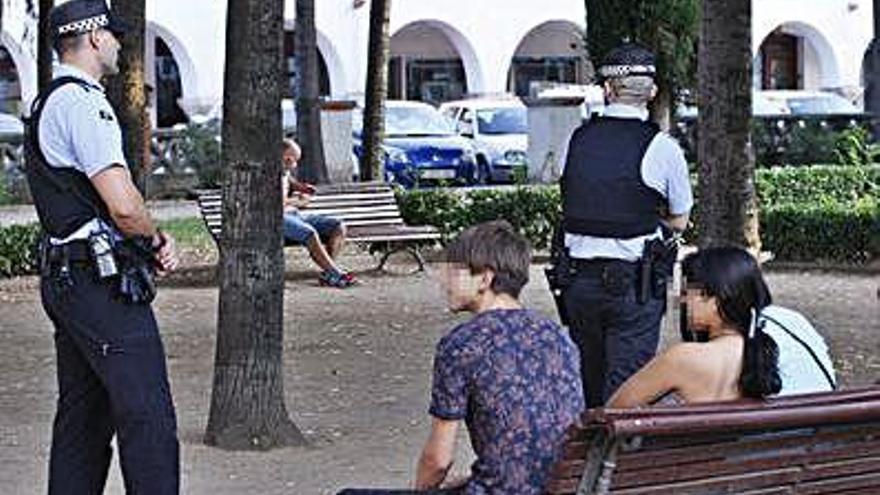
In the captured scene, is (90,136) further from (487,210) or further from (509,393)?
(487,210)

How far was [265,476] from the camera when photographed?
8.36 metres

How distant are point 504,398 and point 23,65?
38343 millimetres

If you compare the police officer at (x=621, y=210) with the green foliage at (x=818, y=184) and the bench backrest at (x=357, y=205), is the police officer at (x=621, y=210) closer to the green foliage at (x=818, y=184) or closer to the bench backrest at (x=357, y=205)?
the bench backrest at (x=357, y=205)

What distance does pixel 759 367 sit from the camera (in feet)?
17.9

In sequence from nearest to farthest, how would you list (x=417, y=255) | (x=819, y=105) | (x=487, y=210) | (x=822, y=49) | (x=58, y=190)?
(x=58, y=190), (x=417, y=255), (x=487, y=210), (x=819, y=105), (x=822, y=49)

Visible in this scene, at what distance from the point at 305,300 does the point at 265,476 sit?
7.47 m

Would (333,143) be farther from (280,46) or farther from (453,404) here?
(453,404)

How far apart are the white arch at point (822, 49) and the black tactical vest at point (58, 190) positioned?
46.1m

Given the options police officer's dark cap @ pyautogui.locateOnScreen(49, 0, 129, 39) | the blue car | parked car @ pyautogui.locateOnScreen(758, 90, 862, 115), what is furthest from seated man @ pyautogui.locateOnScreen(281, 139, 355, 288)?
parked car @ pyautogui.locateOnScreen(758, 90, 862, 115)

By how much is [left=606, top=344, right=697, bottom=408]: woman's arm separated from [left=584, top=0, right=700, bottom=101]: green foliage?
17.3 m

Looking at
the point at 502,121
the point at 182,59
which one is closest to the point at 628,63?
the point at 502,121

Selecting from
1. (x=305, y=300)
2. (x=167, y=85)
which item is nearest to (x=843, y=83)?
(x=167, y=85)

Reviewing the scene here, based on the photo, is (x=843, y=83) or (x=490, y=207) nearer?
(x=490, y=207)

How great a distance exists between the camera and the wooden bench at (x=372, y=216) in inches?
691
